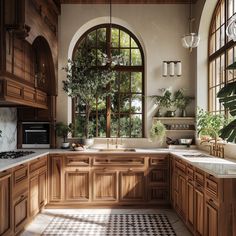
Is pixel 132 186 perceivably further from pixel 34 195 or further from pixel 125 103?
pixel 125 103

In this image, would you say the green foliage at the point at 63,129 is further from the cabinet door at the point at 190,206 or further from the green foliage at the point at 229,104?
the green foliage at the point at 229,104

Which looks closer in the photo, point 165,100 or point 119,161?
point 119,161

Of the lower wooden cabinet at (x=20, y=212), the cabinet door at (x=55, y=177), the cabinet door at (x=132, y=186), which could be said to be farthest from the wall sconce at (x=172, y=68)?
the lower wooden cabinet at (x=20, y=212)

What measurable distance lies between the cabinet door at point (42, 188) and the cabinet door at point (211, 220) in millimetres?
2370

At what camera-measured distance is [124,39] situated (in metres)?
5.83

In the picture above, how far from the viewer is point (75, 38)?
18.9 feet

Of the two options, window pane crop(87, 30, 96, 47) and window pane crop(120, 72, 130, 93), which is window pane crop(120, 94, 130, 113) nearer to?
window pane crop(120, 72, 130, 93)

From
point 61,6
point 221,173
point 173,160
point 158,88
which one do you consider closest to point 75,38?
point 61,6

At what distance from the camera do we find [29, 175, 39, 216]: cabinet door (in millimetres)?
3994

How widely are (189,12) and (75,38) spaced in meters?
2.11

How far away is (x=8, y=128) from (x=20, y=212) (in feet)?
5.64

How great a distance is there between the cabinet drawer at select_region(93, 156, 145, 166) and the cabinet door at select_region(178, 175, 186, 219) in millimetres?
825

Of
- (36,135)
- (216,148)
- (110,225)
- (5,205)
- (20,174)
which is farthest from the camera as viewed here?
(36,135)

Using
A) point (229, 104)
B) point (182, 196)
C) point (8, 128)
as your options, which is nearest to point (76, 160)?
point (8, 128)
